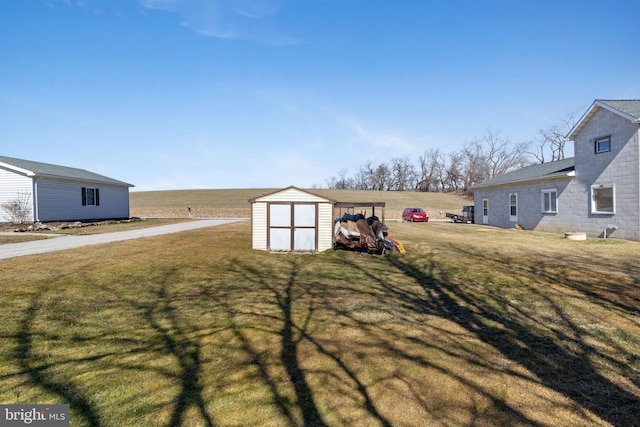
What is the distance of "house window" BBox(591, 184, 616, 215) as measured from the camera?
15502 millimetres

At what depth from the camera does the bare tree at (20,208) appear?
69.1ft

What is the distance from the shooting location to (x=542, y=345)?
4.36 metres

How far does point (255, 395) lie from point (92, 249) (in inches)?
466

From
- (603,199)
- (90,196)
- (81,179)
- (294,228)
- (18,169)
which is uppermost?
(18,169)

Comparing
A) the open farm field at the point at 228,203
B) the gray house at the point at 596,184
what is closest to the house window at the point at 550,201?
the gray house at the point at 596,184

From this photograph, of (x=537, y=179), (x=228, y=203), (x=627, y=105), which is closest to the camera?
(x=627, y=105)

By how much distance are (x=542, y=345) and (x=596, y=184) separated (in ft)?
53.2

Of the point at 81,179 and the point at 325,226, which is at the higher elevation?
the point at 81,179

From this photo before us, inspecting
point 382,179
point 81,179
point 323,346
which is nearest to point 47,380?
point 323,346

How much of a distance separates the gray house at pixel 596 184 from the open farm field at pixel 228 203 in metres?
23.9

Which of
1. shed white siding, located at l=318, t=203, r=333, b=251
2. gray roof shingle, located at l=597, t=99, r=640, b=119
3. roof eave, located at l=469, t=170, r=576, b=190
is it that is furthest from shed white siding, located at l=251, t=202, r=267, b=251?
roof eave, located at l=469, t=170, r=576, b=190

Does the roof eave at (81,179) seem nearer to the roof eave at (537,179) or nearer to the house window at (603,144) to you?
the roof eave at (537,179)

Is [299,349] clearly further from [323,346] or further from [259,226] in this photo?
[259,226]

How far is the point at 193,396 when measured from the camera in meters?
3.14
